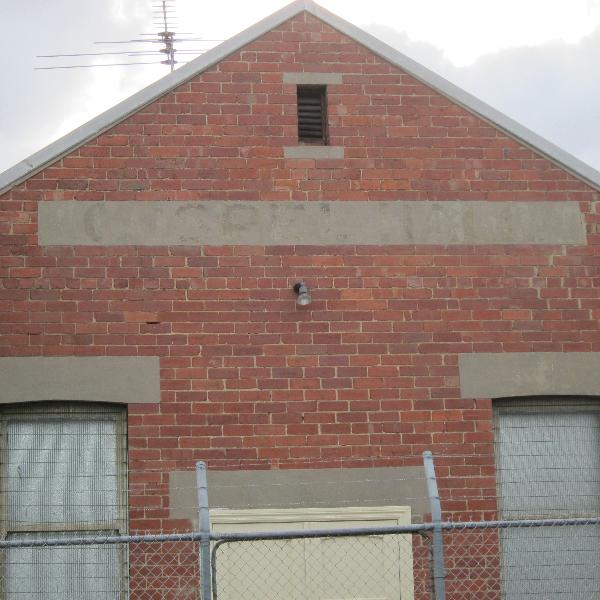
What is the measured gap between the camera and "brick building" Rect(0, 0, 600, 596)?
10219mm

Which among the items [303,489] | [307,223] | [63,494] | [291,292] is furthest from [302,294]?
[63,494]

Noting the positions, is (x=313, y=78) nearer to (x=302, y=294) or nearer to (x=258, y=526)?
(x=302, y=294)

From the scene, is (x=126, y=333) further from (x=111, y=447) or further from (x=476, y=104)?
(x=476, y=104)

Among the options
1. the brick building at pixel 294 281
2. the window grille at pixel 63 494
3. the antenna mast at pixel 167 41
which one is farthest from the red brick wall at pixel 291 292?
the antenna mast at pixel 167 41

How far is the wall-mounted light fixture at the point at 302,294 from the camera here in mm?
10312

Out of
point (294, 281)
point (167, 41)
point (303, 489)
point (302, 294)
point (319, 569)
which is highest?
point (167, 41)

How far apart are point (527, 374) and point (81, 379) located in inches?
160

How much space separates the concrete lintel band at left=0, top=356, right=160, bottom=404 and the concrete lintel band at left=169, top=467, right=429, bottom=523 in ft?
2.74

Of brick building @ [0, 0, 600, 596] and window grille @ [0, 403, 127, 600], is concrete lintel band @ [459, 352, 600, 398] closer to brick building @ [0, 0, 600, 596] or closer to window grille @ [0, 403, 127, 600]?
brick building @ [0, 0, 600, 596]

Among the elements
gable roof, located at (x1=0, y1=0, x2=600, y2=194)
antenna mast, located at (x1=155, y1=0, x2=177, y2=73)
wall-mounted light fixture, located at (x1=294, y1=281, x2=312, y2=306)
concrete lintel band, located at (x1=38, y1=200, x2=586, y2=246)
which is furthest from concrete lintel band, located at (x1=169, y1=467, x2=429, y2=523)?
antenna mast, located at (x1=155, y1=0, x2=177, y2=73)

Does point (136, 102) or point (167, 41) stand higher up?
point (167, 41)

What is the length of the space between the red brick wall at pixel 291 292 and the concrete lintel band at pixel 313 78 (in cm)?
7

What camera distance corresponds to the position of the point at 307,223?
10688 millimetres

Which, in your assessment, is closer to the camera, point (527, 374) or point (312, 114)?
point (527, 374)
